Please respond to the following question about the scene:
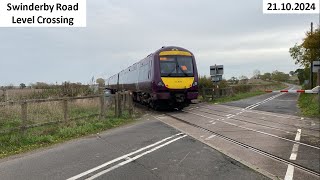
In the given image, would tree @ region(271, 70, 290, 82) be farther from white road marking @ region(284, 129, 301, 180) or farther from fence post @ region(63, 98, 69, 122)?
white road marking @ region(284, 129, 301, 180)

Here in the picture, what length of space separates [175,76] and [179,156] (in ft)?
41.9

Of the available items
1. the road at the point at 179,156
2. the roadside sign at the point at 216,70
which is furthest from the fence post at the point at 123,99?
the roadside sign at the point at 216,70

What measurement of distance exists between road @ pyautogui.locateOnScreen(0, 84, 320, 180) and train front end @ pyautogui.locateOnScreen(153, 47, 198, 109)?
7807 mm

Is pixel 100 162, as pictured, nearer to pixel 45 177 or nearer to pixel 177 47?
pixel 45 177

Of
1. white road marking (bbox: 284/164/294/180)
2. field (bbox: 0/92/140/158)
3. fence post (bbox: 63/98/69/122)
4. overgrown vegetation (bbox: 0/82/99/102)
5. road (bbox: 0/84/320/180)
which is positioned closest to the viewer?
white road marking (bbox: 284/164/294/180)

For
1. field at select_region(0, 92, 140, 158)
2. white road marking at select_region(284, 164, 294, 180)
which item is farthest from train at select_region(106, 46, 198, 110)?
white road marking at select_region(284, 164, 294, 180)

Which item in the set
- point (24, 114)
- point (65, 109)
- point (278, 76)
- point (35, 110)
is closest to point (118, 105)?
point (65, 109)

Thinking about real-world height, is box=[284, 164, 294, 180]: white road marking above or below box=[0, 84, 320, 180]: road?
below

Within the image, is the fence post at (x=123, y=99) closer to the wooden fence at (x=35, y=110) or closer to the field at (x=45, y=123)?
the wooden fence at (x=35, y=110)

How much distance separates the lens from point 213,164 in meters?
7.70

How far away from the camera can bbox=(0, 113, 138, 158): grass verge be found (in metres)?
10.3

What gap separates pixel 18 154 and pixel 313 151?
7.14m

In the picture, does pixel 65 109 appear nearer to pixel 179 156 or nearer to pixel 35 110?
pixel 35 110

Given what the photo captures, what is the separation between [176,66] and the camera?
2122cm
